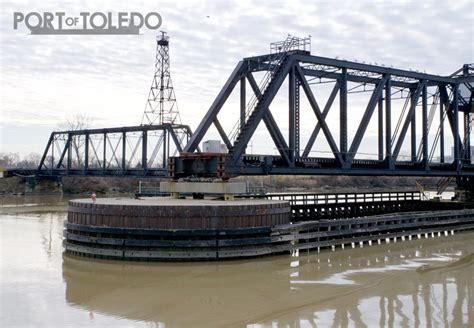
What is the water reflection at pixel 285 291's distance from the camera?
549 inches

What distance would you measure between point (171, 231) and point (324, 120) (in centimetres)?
1560

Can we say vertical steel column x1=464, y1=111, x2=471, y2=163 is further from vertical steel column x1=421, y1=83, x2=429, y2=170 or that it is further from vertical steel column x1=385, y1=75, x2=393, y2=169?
vertical steel column x1=385, y1=75, x2=393, y2=169

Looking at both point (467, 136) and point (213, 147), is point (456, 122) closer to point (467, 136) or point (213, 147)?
point (467, 136)

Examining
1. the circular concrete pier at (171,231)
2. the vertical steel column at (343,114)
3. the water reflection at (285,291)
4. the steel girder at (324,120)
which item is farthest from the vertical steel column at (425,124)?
the circular concrete pier at (171,231)

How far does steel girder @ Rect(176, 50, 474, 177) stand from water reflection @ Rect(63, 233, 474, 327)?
7751 mm

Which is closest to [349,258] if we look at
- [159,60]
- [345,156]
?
[345,156]

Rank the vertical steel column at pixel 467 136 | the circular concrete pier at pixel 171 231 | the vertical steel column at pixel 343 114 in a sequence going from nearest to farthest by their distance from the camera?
1. the circular concrete pier at pixel 171 231
2. the vertical steel column at pixel 343 114
3. the vertical steel column at pixel 467 136

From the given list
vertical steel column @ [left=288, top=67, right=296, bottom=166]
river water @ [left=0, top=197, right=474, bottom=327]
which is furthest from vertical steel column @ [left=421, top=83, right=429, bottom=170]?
river water @ [left=0, top=197, right=474, bottom=327]

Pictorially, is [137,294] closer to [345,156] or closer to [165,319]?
[165,319]

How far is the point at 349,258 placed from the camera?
79.0ft

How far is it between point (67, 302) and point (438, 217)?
88.8ft

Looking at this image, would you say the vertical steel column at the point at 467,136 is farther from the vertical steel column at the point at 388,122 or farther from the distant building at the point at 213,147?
the distant building at the point at 213,147

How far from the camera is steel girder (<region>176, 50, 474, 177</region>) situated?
29078 millimetres

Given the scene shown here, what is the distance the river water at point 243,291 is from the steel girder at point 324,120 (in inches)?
295
